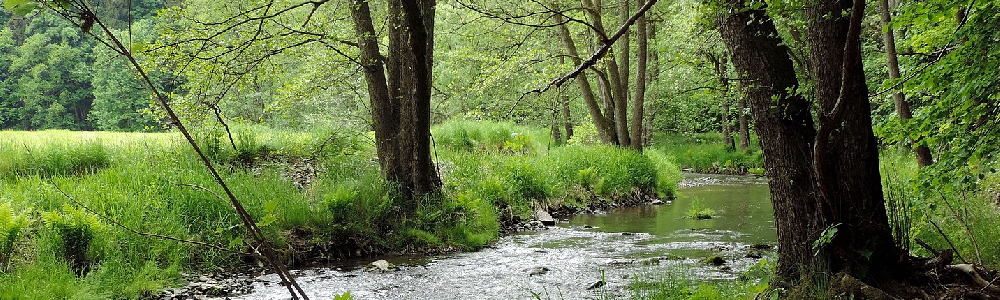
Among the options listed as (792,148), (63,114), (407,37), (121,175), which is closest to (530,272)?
(792,148)

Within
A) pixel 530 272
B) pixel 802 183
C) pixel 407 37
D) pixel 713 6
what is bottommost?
pixel 530 272

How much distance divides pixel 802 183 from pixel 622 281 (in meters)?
2.36

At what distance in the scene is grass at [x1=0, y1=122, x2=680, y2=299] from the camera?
20.7 feet

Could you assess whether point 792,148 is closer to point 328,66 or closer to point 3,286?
point 3,286

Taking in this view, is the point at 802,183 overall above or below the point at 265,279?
above

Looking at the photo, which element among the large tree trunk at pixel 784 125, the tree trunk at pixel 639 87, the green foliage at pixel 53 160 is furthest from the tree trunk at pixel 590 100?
the large tree trunk at pixel 784 125

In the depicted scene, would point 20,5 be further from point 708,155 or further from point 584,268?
point 708,155

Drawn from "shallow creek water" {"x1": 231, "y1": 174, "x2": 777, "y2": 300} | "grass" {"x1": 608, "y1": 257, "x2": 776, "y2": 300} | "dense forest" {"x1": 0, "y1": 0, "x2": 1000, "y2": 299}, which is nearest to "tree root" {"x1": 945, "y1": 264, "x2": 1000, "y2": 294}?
"dense forest" {"x1": 0, "y1": 0, "x2": 1000, "y2": 299}

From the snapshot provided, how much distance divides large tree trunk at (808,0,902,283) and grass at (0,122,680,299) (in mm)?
4056

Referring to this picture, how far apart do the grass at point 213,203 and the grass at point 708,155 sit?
37.4ft

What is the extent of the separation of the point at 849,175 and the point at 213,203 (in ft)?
23.8

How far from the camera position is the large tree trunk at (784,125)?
15.5 feet

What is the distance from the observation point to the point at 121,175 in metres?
8.59

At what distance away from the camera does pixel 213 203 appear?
8.20 m
